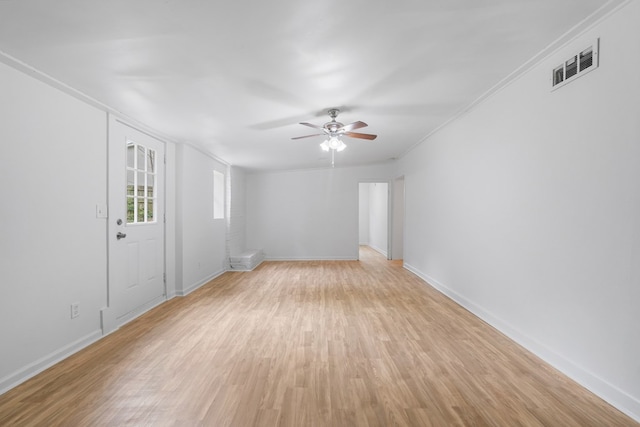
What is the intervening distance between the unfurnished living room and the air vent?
1 cm

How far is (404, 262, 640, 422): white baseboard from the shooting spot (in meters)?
1.64

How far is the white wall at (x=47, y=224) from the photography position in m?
1.99

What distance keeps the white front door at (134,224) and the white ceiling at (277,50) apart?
0.41 meters

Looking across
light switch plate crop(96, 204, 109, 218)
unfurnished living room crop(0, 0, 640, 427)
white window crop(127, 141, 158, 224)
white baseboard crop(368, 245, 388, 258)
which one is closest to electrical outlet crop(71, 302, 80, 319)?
unfurnished living room crop(0, 0, 640, 427)

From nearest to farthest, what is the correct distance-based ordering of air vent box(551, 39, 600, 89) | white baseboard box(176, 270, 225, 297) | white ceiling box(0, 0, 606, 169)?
white ceiling box(0, 0, 606, 169)
air vent box(551, 39, 600, 89)
white baseboard box(176, 270, 225, 297)

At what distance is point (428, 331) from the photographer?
2822 mm

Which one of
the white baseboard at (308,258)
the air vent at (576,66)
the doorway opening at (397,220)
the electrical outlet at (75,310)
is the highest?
the air vent at (576,66)

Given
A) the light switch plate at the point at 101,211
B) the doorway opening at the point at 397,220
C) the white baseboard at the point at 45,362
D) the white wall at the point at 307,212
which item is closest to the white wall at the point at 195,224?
the light switch plate at the point at 101,211

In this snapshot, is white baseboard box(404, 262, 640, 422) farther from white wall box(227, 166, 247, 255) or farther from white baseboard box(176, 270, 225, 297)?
white wall box(227, 166, 247, 255)

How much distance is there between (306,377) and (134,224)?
8.55 feet

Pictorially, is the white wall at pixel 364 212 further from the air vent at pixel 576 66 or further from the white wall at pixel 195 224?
the air vent at pixel 576 66

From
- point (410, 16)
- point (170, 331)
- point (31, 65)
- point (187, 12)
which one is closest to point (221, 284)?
point (170, 331)

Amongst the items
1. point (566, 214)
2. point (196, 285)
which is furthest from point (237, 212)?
point (566, 214)

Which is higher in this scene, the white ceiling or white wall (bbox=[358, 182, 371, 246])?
the white ceiling
